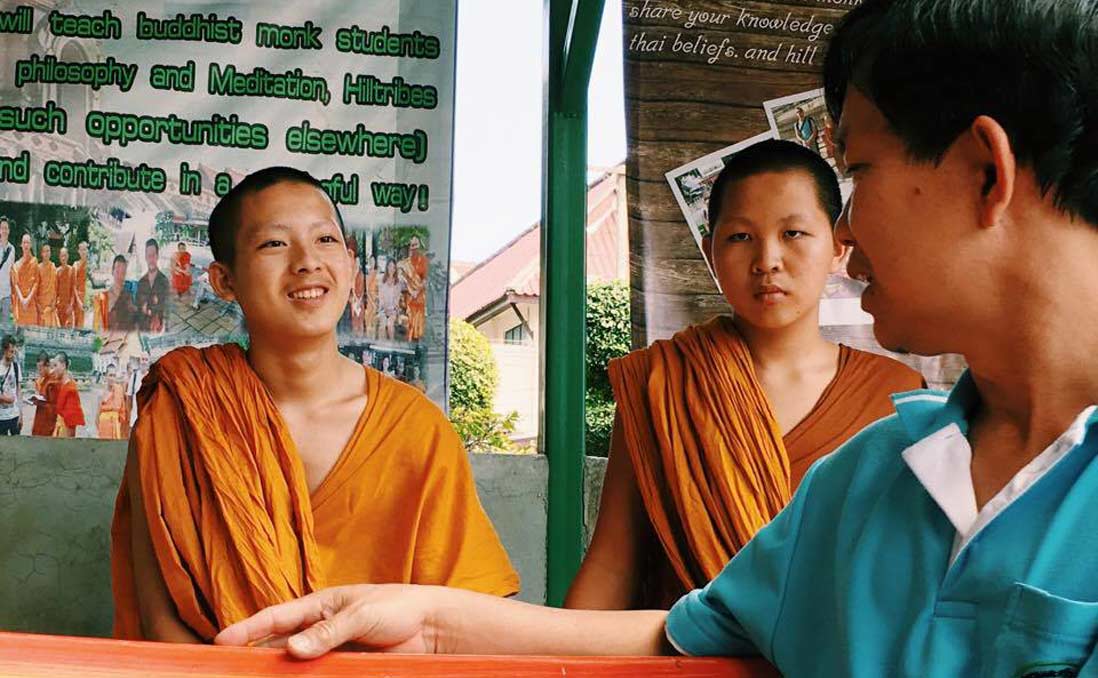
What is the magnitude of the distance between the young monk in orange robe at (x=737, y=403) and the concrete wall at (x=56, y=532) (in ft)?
6.66

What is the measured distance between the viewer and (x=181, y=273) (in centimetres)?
443

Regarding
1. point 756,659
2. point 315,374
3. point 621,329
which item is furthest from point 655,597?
point 621,329

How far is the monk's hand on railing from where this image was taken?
A: 3.96 feet

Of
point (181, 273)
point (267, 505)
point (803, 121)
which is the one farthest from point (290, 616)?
point (803, 121)

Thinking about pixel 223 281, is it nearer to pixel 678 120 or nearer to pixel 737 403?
pixel 737 403

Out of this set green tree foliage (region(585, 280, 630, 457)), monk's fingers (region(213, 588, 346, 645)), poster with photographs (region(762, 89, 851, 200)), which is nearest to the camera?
monk's fingers (region(213, 588, 346, 645))

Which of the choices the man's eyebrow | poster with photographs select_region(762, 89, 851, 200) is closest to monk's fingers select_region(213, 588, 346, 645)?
the man's eyebrow

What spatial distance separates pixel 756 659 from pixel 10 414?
378cm

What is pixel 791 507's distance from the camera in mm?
1265

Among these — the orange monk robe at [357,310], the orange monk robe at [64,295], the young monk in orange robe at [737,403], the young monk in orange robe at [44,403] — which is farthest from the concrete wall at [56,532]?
the young monk in orange robe at [737,403]

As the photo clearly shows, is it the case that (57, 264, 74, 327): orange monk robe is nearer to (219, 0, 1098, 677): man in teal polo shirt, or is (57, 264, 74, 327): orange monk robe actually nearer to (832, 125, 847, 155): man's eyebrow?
(219, 0, 1098, 677): man in teal polo shirt

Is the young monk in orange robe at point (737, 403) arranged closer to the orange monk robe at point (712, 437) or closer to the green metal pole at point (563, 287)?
the orange monk robe at point (712, 437)

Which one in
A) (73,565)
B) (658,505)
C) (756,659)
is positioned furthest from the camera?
(73,565)

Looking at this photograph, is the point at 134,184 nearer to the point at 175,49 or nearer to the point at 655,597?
the point at 175,49
